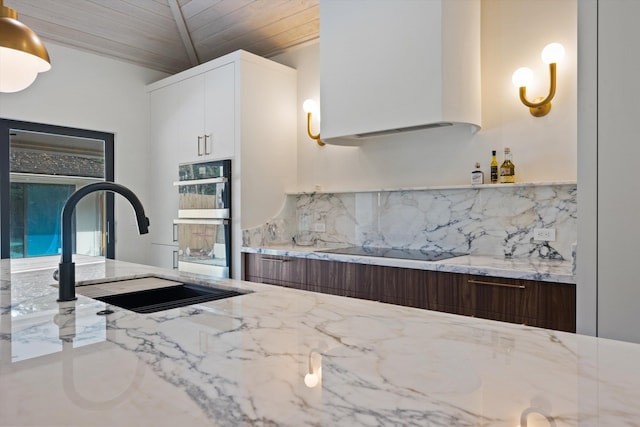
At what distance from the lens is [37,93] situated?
3592 millimetres

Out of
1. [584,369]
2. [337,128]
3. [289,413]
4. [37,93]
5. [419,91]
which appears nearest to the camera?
[289,413]

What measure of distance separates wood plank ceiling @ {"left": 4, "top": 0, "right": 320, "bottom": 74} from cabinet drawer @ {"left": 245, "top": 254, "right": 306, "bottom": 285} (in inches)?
72.2

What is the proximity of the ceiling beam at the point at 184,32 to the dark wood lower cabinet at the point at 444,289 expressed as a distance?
2160 mm

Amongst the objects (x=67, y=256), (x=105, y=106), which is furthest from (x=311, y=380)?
(x=105, y=106)

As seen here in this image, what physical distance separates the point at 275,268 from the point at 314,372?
247cm

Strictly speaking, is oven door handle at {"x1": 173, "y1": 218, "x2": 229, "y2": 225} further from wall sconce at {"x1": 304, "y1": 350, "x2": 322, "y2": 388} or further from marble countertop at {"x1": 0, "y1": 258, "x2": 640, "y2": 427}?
wall sconce at {"x1": 304, "y1": 350, "x2": 322, "y2": 388}

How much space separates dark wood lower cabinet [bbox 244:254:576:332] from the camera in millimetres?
1944

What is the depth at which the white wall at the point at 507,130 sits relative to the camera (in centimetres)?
251

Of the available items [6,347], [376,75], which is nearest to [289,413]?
[6,347]

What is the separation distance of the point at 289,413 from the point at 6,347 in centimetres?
63

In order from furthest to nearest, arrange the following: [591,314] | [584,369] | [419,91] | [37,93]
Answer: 1. [37,93]
2. [419,91]
3. [591,314]
4. [584,369]

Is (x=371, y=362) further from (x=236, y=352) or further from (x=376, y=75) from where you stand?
(x=376, y=75)

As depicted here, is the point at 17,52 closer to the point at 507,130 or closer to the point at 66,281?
the point at 66,281

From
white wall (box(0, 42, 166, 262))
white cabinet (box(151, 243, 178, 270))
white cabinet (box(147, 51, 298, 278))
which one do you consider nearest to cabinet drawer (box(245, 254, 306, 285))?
white cabinet (box(147, 51, 298, 278))
